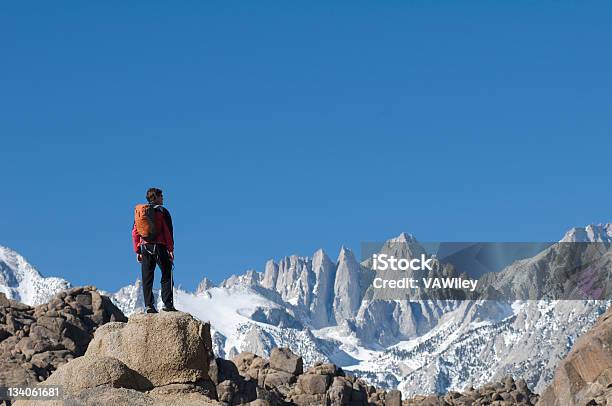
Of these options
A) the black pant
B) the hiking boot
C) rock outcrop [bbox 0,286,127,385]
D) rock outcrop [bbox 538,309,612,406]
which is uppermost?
rock outcrop [bbox 0,286,127,385]

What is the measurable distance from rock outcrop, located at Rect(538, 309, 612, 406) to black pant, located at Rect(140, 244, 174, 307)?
47361 millimetres

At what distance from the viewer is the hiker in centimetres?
2400

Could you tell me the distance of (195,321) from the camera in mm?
23344

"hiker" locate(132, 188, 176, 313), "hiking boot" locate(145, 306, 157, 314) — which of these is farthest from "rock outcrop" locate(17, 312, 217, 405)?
"hiker" locate(132, 188, 176, 313)

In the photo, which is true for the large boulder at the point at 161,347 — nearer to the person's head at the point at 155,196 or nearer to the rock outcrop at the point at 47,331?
the person's head at the point at 155,196

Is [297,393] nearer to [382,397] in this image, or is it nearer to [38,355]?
[382,397]

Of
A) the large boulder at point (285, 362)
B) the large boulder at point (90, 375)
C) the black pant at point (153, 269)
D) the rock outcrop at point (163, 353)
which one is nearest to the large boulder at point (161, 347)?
the rock outcrop at point (163, 353)

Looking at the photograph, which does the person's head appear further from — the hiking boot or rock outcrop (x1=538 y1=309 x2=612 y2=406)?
rock outcrop (x1=538 y1=309 x2=612 y2=406)

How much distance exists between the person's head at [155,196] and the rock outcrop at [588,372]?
4804cm

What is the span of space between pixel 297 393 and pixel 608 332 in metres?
45.9

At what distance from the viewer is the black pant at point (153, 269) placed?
24.2 m

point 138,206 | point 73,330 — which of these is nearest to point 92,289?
point 73,330

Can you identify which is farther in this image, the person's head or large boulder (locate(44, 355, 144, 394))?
the person's head

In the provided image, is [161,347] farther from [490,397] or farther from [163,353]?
[490,397]
